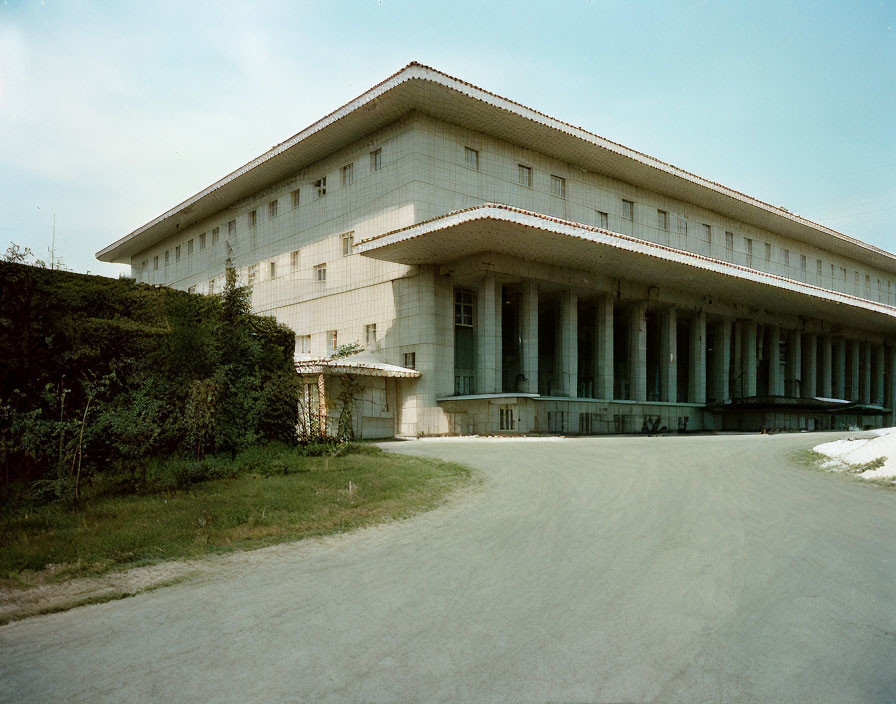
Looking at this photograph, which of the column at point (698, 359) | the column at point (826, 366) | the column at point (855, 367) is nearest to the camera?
the column at point (698, 359)

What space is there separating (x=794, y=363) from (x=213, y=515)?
45.3 metres

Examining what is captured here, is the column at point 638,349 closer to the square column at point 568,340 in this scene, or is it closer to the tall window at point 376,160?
the square column at point 568,340

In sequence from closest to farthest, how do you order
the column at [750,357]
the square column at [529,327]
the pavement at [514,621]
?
the pavement at [514,621], the square column at [529,327], the column at [750,357]

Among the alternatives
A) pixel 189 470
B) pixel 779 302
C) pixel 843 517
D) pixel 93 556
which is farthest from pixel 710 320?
pixel 93 556

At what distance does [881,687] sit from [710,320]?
3913 centimetres

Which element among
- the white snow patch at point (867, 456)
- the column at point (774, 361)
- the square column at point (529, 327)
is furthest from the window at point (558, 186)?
the white snow patch at point (867, 456)

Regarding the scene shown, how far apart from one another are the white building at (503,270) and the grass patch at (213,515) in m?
12.1

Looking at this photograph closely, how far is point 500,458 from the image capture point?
1470cm

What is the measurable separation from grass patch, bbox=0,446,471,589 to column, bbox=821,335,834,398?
44.2 meters

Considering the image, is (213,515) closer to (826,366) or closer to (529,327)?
(529,327)

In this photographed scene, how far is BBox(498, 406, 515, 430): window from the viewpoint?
26.5m

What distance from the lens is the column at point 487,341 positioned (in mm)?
27094

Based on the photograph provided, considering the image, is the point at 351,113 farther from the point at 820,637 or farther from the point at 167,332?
the point at 820,637

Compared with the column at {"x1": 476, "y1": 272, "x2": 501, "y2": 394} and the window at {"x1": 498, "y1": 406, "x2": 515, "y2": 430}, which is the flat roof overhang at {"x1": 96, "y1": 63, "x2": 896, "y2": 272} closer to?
the column at {"x1": 476, "y1": 272, "x2": 501, "y2": 394}
